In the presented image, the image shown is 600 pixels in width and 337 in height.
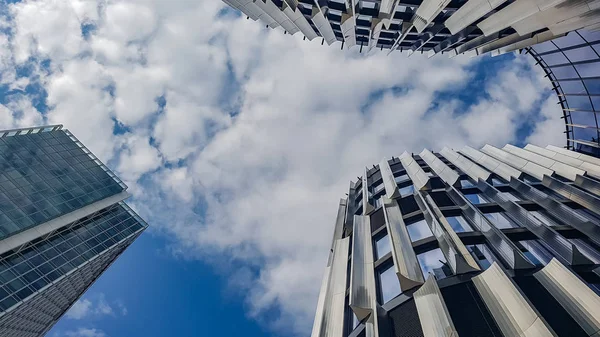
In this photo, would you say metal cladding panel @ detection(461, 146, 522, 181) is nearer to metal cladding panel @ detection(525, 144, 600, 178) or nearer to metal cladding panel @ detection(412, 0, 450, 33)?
metal cladding panel @ detection(525, 144, 600, 178)

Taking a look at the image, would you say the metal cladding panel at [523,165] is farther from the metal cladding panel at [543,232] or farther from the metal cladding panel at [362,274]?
the metal cladding panel at [362,274]

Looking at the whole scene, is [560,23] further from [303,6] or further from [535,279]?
[303,6]

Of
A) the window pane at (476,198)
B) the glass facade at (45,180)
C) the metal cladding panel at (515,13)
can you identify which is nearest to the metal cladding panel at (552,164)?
the window pane at (476,198)

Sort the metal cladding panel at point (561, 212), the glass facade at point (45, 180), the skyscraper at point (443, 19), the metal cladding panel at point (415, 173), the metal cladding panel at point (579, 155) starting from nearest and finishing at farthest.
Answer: the skyscraper at point (443, 19), the metal cladding panel at point (561, 212), the metal cladding panel at point (415, 173), the metal cladding panel at point (579, 155), the glass facade at point (45, 180)

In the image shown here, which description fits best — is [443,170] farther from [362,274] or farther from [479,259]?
[362,274]

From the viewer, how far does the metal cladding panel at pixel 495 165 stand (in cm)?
2671

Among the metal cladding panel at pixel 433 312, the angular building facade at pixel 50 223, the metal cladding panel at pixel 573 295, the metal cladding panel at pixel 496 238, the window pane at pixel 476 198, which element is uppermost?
the angular building facade at pixel 50 223

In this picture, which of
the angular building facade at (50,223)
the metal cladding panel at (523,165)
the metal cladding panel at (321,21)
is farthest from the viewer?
the angular building facade at (50,223)

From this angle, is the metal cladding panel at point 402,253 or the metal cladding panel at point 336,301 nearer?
the metal cladding panel at point 402,253

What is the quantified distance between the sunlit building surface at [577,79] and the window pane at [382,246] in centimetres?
1849

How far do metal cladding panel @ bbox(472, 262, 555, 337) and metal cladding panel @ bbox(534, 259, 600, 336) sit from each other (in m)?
1.57

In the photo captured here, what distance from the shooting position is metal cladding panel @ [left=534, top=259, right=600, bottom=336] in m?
10.4

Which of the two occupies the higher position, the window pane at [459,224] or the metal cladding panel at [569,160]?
the metal cladding panel at [569,160]

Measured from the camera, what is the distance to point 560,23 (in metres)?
15.3
